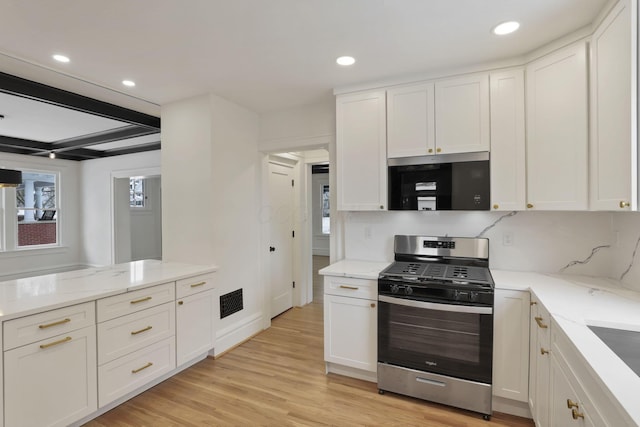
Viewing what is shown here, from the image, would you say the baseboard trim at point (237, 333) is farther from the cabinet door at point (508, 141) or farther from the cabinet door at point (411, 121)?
the cabinet door at point (508, 141)

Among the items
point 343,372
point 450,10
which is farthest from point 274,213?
point 450,10

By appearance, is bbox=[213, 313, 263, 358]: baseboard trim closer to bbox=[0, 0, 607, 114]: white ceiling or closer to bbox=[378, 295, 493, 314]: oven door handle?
bbox=[378, 295, 493, 314]: oven door handle

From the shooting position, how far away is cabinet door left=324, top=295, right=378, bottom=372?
2.47m

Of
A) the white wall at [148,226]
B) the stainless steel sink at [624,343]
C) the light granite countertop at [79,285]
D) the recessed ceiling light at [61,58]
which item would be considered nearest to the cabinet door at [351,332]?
the light granite countertop at [79,285]

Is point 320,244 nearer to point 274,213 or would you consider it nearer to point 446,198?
point 274,213

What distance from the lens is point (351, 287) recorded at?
2.53 meters

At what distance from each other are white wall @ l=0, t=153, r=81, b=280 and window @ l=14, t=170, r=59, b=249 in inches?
5.0

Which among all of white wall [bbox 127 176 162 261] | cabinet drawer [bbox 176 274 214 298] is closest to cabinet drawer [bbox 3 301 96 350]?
cabinet drawer [bbox 176 274 214 298]

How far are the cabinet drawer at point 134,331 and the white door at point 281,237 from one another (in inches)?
60.5

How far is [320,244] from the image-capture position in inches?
365

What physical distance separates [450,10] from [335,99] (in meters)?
1.48

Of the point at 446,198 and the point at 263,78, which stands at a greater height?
the point at 263,78

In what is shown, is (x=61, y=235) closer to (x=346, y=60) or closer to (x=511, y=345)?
(x=346, y=60)

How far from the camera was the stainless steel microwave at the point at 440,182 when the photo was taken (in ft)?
7.91
